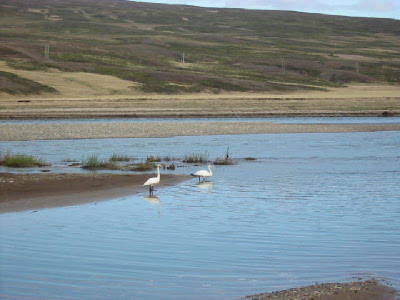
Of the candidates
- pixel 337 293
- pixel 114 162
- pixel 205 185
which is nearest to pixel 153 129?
pixel 114 162

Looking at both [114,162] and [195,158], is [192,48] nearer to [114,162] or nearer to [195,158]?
[195,158]

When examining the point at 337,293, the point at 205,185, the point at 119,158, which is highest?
the point at 337,293

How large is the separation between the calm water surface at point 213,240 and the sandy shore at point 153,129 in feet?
48.0

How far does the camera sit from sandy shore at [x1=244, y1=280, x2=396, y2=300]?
898cm

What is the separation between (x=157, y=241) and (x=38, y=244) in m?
2.08

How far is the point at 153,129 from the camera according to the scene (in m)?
39.8

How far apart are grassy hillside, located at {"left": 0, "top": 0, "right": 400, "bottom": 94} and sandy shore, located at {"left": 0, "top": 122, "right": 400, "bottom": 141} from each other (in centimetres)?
2649

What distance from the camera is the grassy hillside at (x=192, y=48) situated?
82000mm

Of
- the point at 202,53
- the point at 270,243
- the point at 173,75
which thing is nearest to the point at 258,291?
the point at 270,243

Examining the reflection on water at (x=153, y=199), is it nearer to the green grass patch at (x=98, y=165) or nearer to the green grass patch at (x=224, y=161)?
the green grass patch at (x=98, y=165)

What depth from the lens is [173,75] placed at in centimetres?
8144

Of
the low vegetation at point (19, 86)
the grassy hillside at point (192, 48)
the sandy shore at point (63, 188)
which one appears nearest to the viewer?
the sandy shore at point (63, 188)

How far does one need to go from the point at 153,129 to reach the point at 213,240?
27.0 metres

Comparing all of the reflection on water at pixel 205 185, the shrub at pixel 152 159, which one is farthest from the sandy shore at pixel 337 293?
the shrub at pixel 152 159
